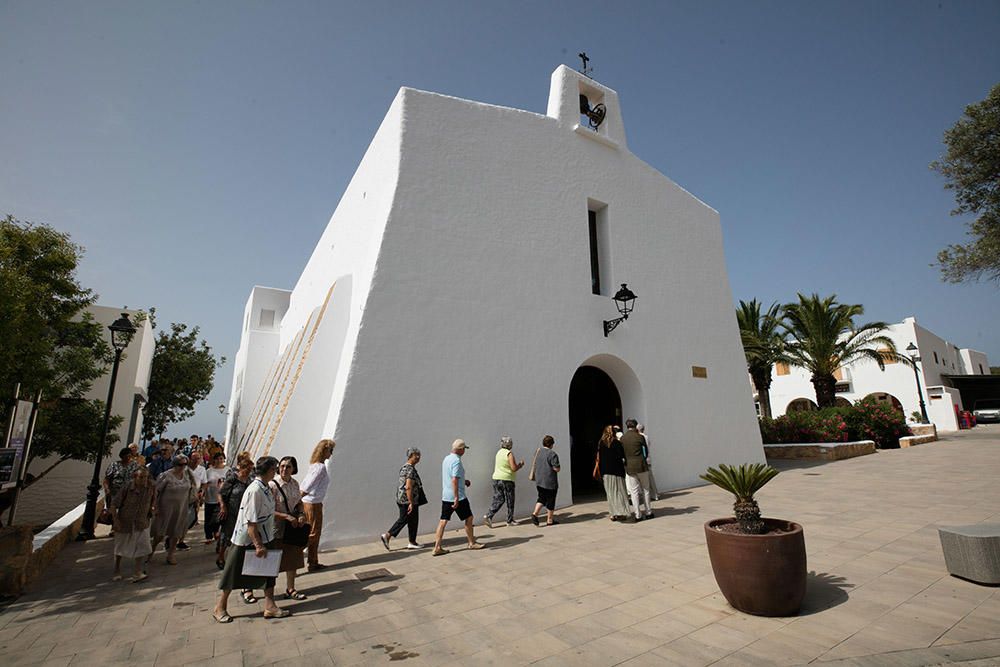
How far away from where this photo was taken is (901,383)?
30.5 m

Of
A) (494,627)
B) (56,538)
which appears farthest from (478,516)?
(56,538)

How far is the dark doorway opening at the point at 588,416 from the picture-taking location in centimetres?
1134

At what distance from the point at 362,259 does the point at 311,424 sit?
3.32 metres

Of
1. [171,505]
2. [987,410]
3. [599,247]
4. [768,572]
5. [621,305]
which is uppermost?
[599,247]

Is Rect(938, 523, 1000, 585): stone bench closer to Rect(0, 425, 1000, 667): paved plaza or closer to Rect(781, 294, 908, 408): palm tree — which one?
Rect(0, 425, 1000, 667): paved plaza

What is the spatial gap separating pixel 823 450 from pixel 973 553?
12526 millimetres

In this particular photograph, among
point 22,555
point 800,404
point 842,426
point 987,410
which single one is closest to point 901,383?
point 800,404

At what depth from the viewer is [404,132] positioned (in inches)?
340

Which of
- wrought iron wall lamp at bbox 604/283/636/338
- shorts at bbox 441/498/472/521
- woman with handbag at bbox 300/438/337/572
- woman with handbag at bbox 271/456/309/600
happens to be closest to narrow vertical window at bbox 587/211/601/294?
wrought iron wall lamp at bbox 604/283/636/338

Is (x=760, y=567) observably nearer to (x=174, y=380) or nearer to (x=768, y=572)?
Answer: (x=768, y=572)

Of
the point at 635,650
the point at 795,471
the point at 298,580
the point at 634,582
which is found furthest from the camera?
the point at 795,471

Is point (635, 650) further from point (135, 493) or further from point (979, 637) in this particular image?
point (135, 493)

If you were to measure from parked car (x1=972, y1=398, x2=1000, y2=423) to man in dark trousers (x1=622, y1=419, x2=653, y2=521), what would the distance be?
3885cm

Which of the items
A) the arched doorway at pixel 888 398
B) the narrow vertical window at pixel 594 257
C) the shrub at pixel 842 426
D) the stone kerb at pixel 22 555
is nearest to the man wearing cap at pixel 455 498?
the stone kerb at pixel 22 555
